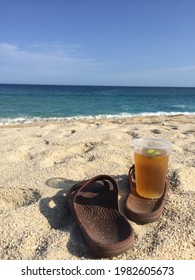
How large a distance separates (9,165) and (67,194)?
879mm

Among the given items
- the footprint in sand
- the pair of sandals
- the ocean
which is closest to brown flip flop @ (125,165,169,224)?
the pair of sandals

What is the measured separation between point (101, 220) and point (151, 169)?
19.0 inches

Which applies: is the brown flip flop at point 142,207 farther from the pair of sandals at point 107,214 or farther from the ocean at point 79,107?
the ocean at point 79,107

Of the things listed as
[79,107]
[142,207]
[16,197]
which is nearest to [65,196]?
[16,197]

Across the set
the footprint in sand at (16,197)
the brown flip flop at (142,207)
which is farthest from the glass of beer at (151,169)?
the footprint in sand at (16,197)

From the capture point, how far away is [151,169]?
6.62 feet

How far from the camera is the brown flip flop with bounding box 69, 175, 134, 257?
5.22 feet

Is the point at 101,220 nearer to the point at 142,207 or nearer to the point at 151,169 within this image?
the point at 142,207

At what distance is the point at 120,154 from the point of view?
117 inches

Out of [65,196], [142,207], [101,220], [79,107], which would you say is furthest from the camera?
[79,107]

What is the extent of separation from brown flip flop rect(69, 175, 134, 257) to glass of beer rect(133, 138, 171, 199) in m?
0.22

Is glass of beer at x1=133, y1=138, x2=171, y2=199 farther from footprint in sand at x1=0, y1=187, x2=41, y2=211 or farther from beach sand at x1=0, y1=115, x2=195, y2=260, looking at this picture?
footprint in sand at x1=0, y1=187, x2=41, y2=211

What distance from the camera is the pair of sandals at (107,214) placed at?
1.61 meters
